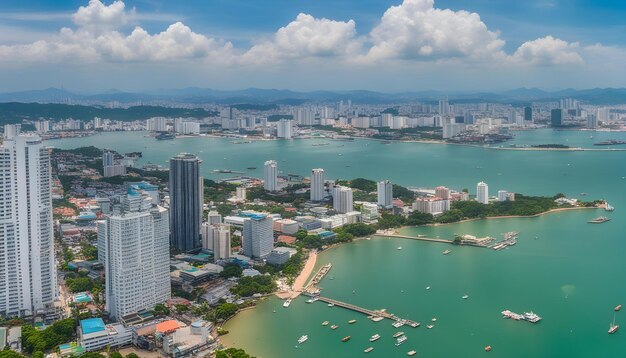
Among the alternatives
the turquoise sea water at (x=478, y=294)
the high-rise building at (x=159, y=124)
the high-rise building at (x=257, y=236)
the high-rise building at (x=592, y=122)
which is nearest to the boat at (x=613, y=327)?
the turquoise sea water at (x=478, y=294)

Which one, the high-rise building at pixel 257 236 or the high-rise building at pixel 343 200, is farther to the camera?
the high-rise building at pixel 343 200

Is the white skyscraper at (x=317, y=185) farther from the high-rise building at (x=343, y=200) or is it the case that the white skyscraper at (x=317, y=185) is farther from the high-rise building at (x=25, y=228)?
the high-rise building at (x=25, y=228)

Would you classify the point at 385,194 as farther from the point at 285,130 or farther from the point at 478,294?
the point at 285,130

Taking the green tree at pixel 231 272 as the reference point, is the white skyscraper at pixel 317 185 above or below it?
above

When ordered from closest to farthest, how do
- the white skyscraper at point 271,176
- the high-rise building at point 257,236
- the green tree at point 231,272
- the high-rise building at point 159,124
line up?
the green tree at point 231,272
the high-rise building at point 257,236
the white skyscraper at point 271,176
the high-rise building at point 159,124

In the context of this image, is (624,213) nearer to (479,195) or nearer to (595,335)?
(479,195)

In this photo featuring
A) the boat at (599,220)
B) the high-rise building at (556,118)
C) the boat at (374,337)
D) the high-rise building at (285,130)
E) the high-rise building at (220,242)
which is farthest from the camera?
the high-rise building at (556,118)

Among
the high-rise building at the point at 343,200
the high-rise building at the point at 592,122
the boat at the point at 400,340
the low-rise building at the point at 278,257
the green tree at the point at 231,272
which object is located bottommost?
the boat at the point at 400,340

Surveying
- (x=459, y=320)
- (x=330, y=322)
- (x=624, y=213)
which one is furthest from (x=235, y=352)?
(x=624, y=213)
